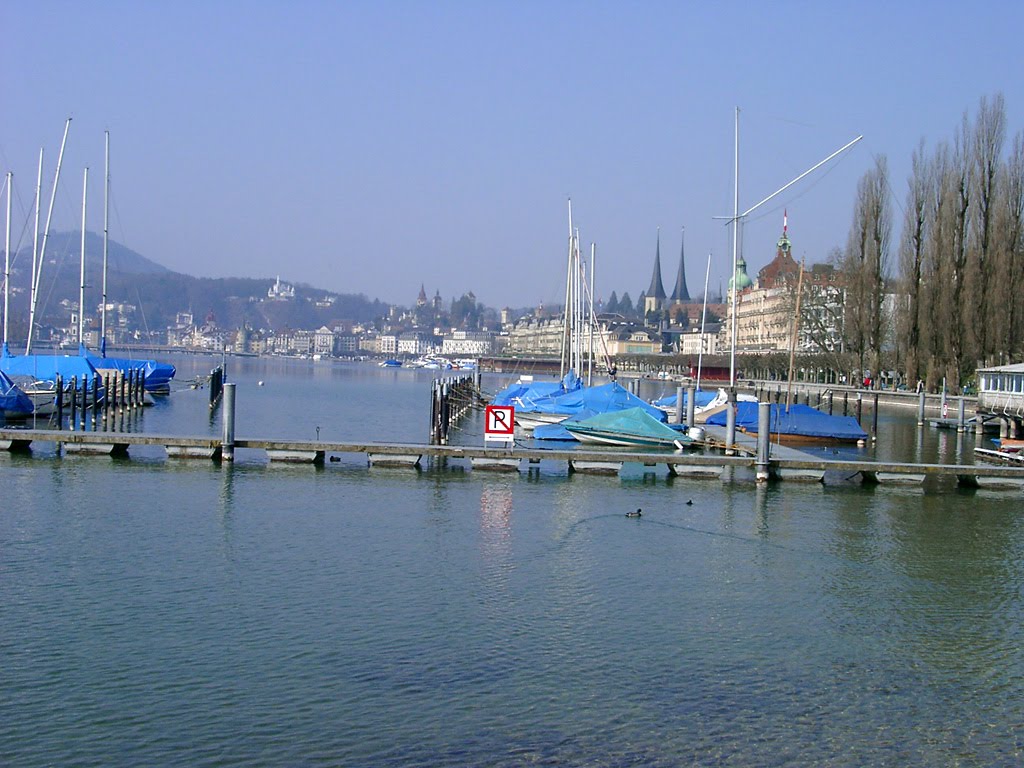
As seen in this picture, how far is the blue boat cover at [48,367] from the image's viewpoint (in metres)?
52.7

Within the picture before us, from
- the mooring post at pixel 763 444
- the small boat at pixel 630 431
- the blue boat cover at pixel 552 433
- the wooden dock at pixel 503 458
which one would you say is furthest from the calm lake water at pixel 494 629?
the blue boat cover at pixel 552 433

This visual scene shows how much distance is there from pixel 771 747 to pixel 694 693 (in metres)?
1.56

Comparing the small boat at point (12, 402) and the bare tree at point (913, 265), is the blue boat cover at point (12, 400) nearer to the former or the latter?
the small boat at point (12, 402)

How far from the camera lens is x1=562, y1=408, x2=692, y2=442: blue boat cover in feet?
126

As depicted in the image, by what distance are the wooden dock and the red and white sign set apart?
1326 mm

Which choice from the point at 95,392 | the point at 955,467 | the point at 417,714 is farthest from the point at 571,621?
the point at 95,392

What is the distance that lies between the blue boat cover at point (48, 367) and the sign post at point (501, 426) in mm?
25969

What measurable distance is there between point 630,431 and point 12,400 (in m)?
22.3

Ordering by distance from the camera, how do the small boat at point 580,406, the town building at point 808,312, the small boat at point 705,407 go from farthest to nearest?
the town building at point 808,312
the small boat at point 705,407
the small boat at point 580,406

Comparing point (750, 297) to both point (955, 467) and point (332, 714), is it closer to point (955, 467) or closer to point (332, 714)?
point (955, 467)

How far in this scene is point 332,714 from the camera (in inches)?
456

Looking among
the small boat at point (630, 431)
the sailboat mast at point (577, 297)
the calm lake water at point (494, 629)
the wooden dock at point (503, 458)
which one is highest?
the sailboat mast at point (577, 297)

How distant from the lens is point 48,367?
54.0 m

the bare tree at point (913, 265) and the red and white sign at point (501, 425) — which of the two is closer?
the red and white sign at point (501, 425)
